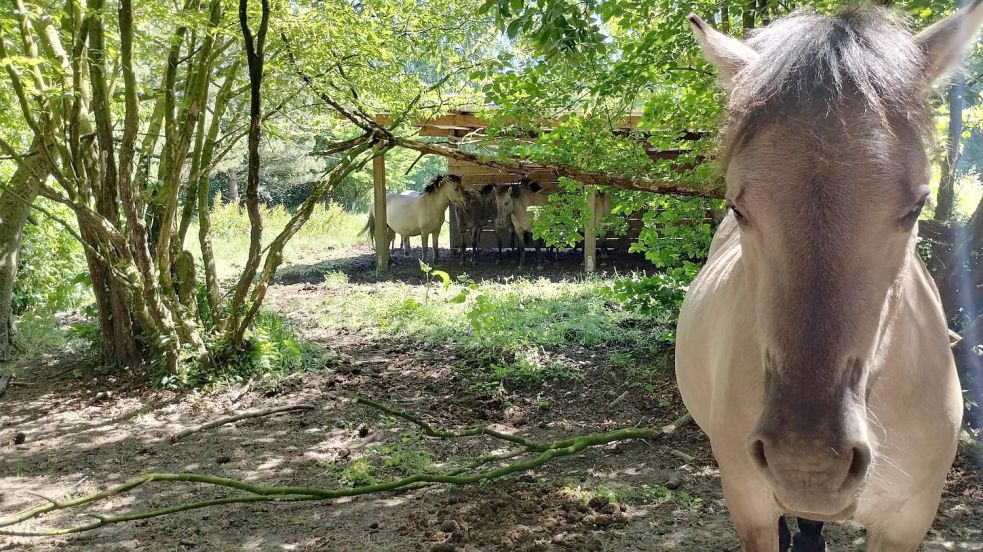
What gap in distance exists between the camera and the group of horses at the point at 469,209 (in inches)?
559

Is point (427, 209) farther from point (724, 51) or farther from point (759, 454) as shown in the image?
point (759, 454)

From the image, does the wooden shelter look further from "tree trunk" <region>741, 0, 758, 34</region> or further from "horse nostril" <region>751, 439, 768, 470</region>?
"horse nostril" <region>751, 439, 768, 470</region>

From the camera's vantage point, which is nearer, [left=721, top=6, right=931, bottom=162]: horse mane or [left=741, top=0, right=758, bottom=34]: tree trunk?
[left=721, top=6, right=931, bottom=162]: horse mane

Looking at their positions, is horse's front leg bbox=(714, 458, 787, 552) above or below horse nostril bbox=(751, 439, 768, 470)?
below

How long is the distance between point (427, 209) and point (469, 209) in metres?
1.01

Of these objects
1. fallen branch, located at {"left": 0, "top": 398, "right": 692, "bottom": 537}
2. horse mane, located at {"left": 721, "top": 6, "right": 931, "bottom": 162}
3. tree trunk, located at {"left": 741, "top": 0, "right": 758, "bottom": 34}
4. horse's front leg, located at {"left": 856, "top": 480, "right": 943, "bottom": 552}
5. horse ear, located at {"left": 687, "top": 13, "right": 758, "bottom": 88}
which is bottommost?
fallen branch, located at {"left": 0, "top": 398, "right": 692, "bottom": 537}

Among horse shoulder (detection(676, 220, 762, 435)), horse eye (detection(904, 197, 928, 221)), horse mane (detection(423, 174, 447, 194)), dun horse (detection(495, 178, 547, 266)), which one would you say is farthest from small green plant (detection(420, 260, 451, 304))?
horse eye (detection(904, 197, 928, 221))

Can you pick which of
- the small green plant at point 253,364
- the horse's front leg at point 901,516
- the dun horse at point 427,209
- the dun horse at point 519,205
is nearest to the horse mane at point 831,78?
the horse's front leg at point 901,516

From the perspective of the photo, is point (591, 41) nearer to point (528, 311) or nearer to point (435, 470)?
point (435, 470)

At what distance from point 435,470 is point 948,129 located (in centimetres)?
377

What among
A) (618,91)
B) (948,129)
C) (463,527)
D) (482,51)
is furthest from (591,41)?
(482,51)

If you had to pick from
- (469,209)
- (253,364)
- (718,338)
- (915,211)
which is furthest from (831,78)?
(469,209)

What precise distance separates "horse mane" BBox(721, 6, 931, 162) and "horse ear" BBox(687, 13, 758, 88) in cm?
11

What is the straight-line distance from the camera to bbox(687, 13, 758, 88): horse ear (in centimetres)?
175
